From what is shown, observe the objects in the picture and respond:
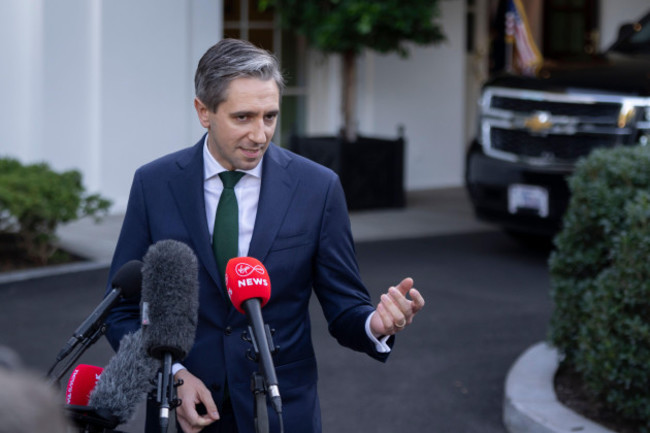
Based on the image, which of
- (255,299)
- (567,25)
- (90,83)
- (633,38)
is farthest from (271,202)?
(567,25)

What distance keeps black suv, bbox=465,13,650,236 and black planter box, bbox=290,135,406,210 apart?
9.33 ft

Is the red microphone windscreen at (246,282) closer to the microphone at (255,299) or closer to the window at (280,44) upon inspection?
the microphone at (255,299)

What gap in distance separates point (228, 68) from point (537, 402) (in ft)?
11.6

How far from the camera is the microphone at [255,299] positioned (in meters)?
2.06

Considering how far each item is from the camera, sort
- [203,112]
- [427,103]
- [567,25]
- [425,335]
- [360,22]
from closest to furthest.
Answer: [203,112]
[425,335]
[360,22]
[427,103]
[567,25]

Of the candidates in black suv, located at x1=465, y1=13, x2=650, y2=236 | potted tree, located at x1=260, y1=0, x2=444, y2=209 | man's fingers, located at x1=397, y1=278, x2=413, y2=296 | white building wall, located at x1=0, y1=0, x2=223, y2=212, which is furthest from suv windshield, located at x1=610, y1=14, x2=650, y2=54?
man's fingers, located at x1=397, y1=278, x2=413, y2=296

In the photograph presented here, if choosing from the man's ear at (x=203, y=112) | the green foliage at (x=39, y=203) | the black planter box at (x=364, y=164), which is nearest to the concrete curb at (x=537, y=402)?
the man's ear at (x=203, y=112)

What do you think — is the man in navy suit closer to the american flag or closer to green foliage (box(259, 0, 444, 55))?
green foliage (box(259, 0, 444, 55))

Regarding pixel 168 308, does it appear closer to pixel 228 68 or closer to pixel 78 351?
pixel 78 351

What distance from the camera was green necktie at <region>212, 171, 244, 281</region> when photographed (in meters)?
2.73

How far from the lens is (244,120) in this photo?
2633 mm

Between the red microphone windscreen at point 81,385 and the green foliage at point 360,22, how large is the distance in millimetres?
9511

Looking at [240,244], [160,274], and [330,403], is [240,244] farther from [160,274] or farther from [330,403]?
[330,403]

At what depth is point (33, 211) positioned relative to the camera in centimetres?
896
